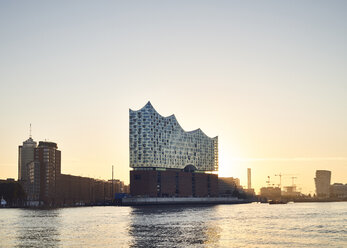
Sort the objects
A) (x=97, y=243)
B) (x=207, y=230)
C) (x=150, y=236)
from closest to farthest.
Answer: (x=97, y=243) → (x=150, y=236) → (x=207, y=230)

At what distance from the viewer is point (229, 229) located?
90.3 metres

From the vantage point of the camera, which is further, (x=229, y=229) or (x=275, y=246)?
(x=229, y=229)

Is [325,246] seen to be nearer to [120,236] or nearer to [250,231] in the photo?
[250,231]

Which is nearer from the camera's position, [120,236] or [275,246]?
[275,246]

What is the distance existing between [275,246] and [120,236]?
24847 millimetres

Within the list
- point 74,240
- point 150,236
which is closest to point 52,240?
point 74,240

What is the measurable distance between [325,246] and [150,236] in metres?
25.2

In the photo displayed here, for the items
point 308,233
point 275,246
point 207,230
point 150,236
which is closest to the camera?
point 275,246

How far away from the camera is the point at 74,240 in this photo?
237ft

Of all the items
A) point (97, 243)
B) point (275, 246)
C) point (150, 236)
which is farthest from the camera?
point (150, 236)

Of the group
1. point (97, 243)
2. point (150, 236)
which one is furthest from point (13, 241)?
point (150, 236)

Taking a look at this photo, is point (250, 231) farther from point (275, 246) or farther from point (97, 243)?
point (97, 243)

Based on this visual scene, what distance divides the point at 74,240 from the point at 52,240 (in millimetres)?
3087

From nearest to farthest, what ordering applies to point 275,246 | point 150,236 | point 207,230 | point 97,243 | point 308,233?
point 275,246 < point 97,243 < point 150,236 < point 308,233 < point 207,230
